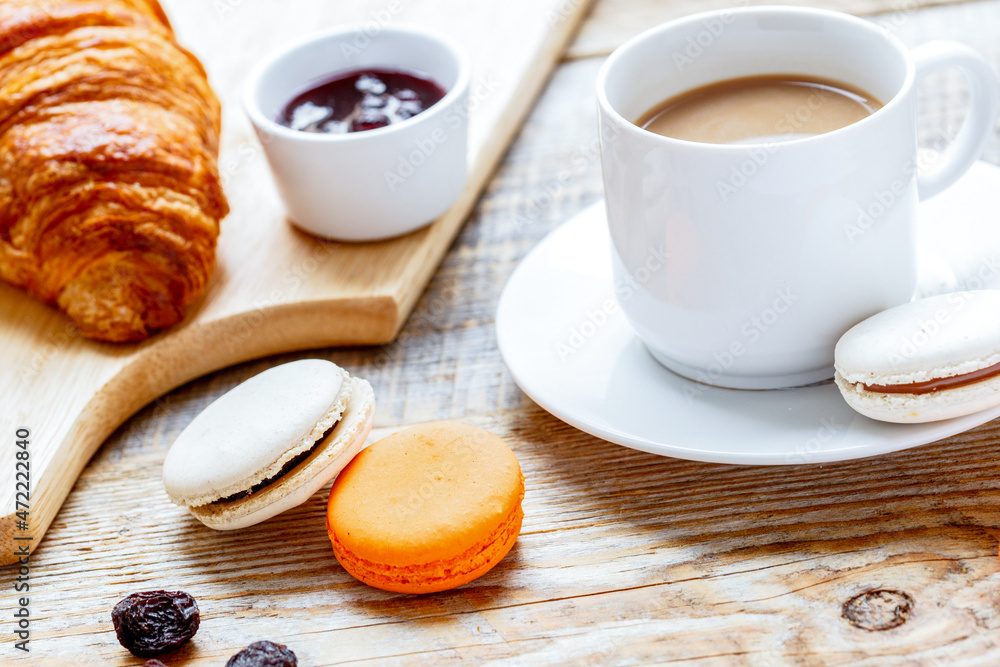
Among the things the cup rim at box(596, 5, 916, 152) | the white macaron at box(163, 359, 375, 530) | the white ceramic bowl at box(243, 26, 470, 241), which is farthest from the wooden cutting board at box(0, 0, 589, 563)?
the cup rim at box(596, 5, 916, 152)

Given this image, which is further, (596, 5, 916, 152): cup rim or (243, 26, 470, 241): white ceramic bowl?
(243, 26, 470, 241): white ceramic bowl

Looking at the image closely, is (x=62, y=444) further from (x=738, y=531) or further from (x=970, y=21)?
(x=970, y=21)

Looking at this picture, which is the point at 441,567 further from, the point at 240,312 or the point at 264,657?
the point at 240,312

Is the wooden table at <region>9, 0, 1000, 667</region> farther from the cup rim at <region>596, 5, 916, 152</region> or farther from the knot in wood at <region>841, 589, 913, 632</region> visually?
the cup rim at <region>596, 5, 916, 152</region>

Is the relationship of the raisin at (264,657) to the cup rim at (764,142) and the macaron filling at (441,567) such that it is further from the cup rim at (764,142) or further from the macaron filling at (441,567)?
the cup rim at (764,142)

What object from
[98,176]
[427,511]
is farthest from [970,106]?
[98,176]

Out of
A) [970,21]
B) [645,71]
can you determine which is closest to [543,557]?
[645,71]

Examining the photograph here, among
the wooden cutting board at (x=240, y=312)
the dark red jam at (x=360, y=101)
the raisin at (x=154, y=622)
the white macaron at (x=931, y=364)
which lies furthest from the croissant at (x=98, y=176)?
the white macaron at (x=931, y=364)
